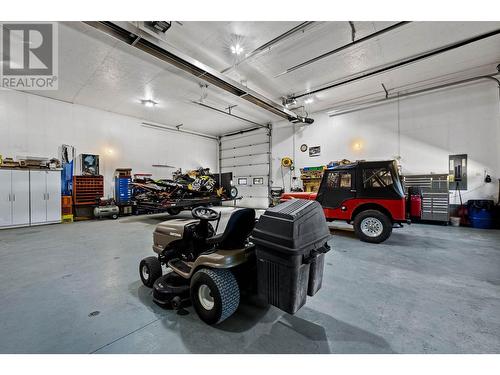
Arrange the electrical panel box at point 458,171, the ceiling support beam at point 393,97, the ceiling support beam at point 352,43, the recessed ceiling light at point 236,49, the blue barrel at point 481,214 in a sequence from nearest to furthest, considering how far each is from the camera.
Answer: the ceiling support beam at point 352,43, the recessed ceiling light at point 236,49, the blue barrel at point 481,214, the ceiling support beam at point 393,97, the electrical panel box at point 458,171

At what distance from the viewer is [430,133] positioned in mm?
6457

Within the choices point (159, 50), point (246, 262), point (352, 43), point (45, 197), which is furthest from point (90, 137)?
point (352, 43)

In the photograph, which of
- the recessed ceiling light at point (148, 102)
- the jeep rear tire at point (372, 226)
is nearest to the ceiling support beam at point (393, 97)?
the jeep rear tire at point (372, 226)

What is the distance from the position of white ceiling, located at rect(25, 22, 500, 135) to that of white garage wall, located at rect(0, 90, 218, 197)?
0.57 metres

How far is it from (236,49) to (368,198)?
13.9 feet

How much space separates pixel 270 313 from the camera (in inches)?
71.4

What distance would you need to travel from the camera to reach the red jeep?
13.0 ft

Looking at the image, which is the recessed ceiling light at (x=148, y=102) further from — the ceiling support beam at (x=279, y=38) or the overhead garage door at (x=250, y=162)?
the overhead garage door at (x=250, y=162)

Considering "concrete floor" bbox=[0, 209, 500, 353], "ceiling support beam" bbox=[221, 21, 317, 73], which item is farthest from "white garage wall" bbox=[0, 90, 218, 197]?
"ceiling support beam" bbox=[221, 21, 317, 73]

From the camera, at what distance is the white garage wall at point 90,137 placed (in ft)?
20.6

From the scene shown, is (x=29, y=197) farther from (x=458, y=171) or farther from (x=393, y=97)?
A: (x=458, y=171)

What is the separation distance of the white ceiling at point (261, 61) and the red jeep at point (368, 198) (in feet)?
8.92

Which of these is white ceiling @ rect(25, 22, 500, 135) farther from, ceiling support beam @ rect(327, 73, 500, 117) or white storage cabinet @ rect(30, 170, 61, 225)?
white storage cabinet @ rect(30, 170, 61, 225)

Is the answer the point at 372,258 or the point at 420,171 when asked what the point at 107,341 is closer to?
the point at 372,258
